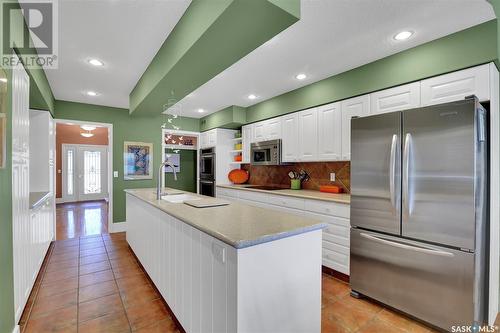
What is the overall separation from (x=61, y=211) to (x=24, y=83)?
19.2 feet

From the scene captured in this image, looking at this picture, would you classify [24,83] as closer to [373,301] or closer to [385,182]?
[385,182]

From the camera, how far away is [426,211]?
1842mm

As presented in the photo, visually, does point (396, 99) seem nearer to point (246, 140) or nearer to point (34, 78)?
point (246, 140)

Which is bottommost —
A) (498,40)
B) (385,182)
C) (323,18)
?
(385,182)

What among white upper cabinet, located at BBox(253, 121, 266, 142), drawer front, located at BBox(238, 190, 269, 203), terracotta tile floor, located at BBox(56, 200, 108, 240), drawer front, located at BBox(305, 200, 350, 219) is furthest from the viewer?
terracotta tile floor, located at BBox(56, 200, 108, 240)

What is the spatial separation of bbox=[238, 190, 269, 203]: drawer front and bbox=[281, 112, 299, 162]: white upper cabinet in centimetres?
69

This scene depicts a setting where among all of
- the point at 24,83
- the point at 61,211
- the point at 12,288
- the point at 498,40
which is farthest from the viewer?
the point at 61,211

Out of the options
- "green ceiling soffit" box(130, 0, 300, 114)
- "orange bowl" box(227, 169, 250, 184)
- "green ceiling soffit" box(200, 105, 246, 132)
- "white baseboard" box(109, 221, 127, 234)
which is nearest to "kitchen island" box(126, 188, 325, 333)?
"green ceiling soffit" box(130, 0, 300, 114)

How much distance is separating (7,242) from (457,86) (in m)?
3.65

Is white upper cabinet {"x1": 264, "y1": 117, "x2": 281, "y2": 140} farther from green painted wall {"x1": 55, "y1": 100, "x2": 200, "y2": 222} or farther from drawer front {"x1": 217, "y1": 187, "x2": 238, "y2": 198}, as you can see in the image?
green painted wall {"x1": 55, "y1": 100, "x2": 200, "y2": 222}

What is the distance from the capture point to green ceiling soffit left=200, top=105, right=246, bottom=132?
4.51 m

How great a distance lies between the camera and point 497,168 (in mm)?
1879

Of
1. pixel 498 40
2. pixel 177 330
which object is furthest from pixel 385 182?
pixel 177 330

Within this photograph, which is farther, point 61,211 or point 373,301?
point 61,211
